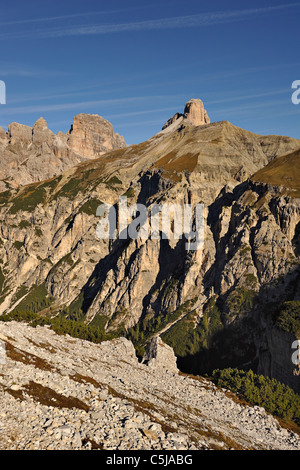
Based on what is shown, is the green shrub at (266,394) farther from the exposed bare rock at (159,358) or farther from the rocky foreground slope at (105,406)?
the exposed bare rock at (159,358)

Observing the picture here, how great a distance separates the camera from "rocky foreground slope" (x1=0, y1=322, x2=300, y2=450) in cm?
3897

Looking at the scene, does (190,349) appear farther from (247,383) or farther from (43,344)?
(43,344)

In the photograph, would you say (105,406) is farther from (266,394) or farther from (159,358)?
(266,394)

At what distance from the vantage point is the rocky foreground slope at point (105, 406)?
39.0 m

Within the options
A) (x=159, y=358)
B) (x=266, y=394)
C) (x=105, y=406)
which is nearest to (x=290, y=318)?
(x=266, y=394)

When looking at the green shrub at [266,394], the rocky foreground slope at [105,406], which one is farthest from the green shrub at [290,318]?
the rocky foreground slope at [105,406]

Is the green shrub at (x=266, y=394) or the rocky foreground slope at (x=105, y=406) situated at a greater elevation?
the rocky foreground slope at (x=105, y=406)

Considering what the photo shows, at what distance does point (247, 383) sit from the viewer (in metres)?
105

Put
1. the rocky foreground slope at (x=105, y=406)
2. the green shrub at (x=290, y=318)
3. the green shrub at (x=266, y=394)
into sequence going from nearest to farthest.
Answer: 1. the rocky foreground slope at (x=105, y=406)
2. the green shrub at (x=266, y=394)
3. the green shrub at (x=290, y=318)

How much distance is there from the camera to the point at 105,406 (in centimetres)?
4884

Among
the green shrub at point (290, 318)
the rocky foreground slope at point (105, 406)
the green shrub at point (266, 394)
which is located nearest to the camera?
the rocky foreground slope at point (105, 406)

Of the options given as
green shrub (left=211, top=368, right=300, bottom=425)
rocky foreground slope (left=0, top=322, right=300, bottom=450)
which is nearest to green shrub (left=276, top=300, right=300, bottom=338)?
green shrub (left=211, top=368, right=300, bottom=425)
